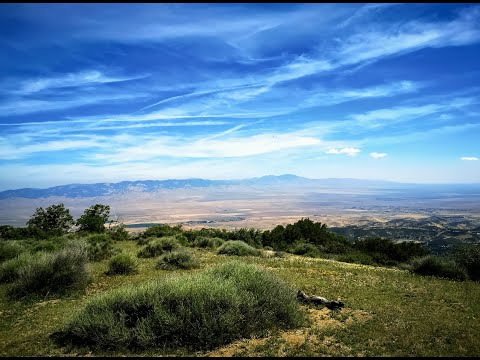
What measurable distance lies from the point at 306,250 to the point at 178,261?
13.5 m

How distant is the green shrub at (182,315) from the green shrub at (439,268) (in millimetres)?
11230

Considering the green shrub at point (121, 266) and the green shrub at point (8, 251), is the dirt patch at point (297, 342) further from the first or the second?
the green shrub at point (8, 251)

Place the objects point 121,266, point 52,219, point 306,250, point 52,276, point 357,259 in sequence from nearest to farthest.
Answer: point 52,276 → point 121,266 → point 357,259 → point 306,250 → point 52,219

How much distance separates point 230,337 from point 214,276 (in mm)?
2542

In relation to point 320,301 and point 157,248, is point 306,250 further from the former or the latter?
point 320,301

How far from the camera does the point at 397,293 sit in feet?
43.2

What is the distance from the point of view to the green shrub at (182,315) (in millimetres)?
8031

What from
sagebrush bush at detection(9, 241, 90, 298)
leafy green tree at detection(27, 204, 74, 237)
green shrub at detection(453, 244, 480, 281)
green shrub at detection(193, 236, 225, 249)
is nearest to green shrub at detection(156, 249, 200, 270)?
sagebrush bush at detection(9, 241, 90, 298)

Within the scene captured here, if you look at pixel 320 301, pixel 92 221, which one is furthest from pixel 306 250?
pixel 92 221

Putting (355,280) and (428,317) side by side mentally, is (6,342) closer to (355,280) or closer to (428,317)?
(428,317)

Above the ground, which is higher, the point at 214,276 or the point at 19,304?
the point at 214,276

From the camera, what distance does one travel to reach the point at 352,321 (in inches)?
382

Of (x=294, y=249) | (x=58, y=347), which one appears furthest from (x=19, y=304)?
(x=294, y=249)

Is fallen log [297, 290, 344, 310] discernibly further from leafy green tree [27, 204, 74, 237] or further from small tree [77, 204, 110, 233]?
leafy green tree [27, 204, 74, 237]
